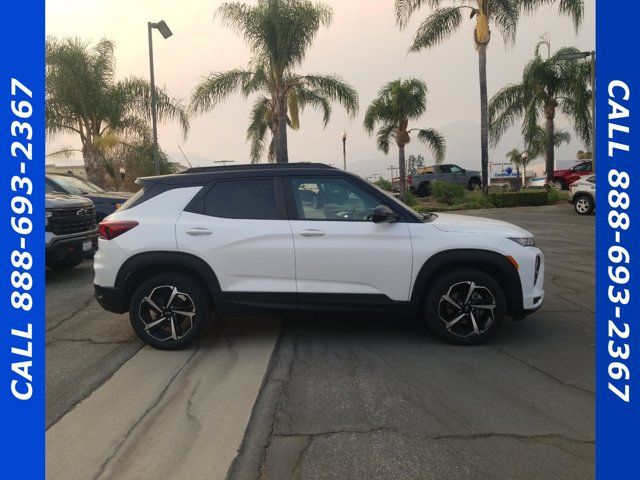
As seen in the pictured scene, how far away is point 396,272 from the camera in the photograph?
474 centimetres

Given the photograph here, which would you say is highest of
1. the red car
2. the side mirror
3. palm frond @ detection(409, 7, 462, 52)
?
palm frond @ detection(409, 7, 462, 52)

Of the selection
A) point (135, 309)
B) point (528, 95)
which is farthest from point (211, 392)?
point (528, 95)

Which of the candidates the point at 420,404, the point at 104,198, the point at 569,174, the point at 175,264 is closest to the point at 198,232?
the point at 175,264

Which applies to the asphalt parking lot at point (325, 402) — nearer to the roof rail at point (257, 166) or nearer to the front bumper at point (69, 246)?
the roof rail at point (257, 166)

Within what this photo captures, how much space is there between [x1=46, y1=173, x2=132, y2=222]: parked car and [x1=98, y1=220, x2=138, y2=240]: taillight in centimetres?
635

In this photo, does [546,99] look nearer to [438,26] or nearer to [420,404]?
[438,26]

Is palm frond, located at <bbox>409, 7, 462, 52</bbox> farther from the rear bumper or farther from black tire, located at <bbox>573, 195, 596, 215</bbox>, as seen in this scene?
the rear bumper

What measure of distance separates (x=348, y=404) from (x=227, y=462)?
1.04m

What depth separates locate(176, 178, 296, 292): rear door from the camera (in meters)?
4.79

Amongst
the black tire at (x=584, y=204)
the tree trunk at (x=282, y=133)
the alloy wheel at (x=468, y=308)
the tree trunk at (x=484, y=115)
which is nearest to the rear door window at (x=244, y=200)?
the alloy wheel at (x=468, y=308)

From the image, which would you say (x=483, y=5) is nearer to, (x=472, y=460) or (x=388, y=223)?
(x=388, y=223)

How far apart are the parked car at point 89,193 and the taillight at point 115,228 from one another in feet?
20.8

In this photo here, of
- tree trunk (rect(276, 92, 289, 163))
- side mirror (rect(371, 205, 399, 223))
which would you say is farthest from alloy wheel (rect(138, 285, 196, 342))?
tree trunk (rect(276, 92, 289, 163))

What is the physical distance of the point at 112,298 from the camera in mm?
4945
